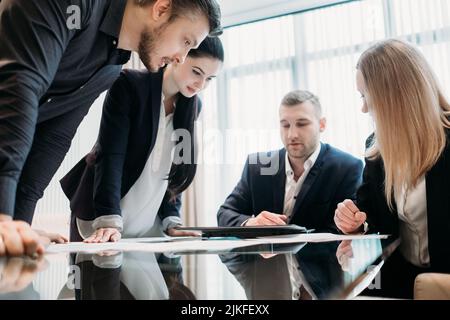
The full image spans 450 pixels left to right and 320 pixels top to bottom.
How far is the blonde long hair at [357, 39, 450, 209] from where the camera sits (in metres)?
1.02

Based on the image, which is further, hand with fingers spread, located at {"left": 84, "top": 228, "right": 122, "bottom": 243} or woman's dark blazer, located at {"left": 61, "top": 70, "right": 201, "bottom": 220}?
woman's dark blazer, located at {"left": 61, "top": 70, "right": 201, "bottom": 220}

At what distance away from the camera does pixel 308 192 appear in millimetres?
1591

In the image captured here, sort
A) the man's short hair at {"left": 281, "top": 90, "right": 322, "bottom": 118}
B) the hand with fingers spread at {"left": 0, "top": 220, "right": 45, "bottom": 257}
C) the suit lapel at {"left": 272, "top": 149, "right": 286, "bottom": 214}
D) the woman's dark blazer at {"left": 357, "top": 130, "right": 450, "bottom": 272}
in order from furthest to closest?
the man's short hair at {"left": 281, "top": 90, "right": 322, "bottom": 118}, the suit lapel at {"left": 272, "top": 149, "right": 286, "bottom": 214}, the woman's dark blazer at {"left": 357, "top": 130, "right": 450, "bottom": 272}, the hand with fingers spread at {"left": 0, "top": 220, "right": 45, "bottom": 257}

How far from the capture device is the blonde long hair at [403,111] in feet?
3.33

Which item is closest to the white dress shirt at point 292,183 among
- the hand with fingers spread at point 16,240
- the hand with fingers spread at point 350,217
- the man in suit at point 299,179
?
the man in suit at point 299,179

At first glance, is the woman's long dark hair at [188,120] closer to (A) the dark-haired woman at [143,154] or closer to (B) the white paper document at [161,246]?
(A) the dark-haired woman at [143,154]

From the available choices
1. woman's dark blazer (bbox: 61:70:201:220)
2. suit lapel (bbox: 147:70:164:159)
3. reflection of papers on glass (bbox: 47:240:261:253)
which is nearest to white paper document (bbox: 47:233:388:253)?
reflection of papers on glass (bbox: 47:240:261:253)

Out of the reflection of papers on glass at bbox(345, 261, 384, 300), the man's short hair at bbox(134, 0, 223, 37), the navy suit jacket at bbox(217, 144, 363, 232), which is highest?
the man's short hair at bbox(134, 0, 223, 37)

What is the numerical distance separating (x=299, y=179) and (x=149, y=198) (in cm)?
63

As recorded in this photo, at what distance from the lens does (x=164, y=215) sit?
136 centimetres

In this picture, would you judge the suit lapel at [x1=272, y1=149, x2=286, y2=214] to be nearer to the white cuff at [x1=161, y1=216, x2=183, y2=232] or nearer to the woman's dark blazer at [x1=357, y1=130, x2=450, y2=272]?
the white cuff at [x1=161, y1=216, x2=183, y2=232]

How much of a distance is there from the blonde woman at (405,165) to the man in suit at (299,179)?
14.7 inches

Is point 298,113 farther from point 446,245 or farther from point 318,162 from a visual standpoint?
point 446,245
